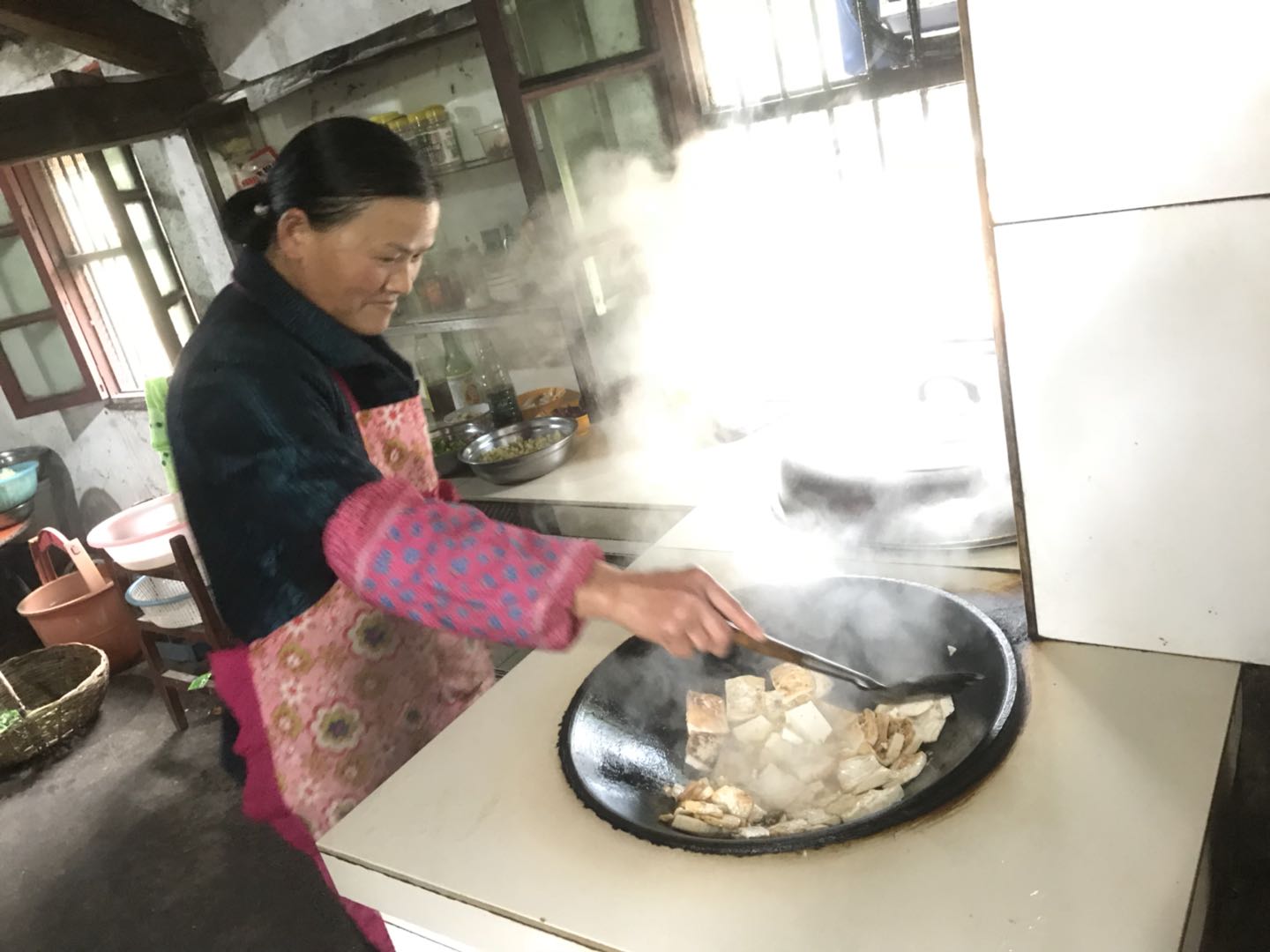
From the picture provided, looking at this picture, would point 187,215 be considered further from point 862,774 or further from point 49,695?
point 862,774

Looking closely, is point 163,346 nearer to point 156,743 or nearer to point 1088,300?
point 156,743

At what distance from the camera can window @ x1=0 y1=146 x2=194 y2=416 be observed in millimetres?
4359

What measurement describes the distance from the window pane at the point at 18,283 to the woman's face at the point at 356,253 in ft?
13.8

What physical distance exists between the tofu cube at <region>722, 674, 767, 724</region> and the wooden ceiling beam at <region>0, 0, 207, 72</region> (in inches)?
129

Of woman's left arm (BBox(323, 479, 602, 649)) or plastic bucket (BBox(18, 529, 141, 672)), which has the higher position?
woman's left arm (BBox(323, 479, 602, 649))

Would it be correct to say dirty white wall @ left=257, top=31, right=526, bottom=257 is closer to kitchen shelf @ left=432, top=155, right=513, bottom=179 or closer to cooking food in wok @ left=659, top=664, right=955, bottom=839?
kitchen shelf @ left=432, top=155, right=513, bottom=179

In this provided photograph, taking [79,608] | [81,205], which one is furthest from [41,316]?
[79,608]

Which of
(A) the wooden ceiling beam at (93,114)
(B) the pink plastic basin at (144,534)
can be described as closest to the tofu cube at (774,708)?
(B) the pink plastic basin at (144,534)

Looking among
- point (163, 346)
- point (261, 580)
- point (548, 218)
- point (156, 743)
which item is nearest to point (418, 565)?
point (261, 580)

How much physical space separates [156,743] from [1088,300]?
3.80 m

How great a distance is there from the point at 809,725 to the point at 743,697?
0.34 feet

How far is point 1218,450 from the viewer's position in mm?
890

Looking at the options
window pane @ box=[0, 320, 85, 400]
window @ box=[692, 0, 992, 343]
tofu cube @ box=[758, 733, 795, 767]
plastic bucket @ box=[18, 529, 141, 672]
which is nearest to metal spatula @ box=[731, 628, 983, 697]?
tofu cube @ box=[758, 733, 795, 767]

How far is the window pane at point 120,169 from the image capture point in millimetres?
4297
